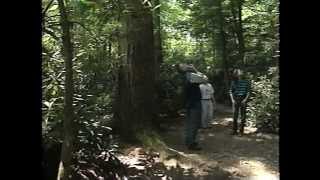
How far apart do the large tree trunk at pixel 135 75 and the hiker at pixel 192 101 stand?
485mm

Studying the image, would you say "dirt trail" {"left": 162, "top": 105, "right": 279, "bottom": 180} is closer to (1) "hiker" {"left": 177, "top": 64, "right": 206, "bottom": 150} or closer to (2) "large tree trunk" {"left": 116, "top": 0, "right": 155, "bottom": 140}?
(1) "hiker" {"left": 177, "top": 64, "right": 206, "bottom": 150}

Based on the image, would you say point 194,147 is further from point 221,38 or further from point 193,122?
point 221,38

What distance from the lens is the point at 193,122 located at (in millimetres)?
5805

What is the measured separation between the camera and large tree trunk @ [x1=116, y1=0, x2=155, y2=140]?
5.75m

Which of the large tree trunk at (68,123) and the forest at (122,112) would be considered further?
the forest at (122,112)

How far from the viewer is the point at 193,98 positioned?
5.49 m

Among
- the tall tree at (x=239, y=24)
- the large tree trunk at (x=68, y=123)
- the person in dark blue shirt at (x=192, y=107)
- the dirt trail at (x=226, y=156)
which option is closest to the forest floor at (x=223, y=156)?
the dirt trail at (x=226, y=156)

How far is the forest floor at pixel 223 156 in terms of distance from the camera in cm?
506

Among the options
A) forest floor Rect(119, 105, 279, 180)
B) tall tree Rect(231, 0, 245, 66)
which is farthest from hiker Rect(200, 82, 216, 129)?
tall tree Rect(231, 0, 245, 66)

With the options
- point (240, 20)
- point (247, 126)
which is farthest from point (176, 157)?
point (240, 20)

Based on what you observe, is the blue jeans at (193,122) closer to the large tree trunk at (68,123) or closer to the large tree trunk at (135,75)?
the large tree trunk at (135,75)

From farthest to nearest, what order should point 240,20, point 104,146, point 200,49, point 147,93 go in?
point 200,49
point 240,20
point 147,93
point 104,146
